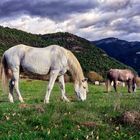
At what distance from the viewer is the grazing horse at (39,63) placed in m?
21.4

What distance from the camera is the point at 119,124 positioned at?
14.1 m

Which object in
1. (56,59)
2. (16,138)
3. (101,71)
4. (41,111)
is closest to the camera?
(16,138)

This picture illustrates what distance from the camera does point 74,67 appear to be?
71.7 ft

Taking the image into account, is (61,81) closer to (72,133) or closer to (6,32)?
(72,133)

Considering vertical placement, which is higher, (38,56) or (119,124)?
(38,56)

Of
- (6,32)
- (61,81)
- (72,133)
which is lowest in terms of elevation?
(72,133)

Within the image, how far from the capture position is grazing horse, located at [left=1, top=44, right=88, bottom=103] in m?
21.4

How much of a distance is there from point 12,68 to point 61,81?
253cm

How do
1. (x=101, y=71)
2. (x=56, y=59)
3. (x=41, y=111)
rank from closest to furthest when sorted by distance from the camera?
1. (x=41, y=111)
2. (x=56, y=59)
3. (x=101, y=71)

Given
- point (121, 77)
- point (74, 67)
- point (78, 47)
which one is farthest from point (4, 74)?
point (78, 47)

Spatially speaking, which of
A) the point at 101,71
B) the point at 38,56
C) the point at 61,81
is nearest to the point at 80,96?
the point at 61,81

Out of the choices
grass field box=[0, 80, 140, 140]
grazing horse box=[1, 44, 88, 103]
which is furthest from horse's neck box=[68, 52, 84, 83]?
grass field box=[0, 80, 140, 140]

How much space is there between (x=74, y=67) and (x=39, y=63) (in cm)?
174

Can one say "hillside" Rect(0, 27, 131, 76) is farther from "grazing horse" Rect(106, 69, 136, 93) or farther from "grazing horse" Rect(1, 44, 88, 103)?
"grazing horse" Rect(1, 44, 88, 103)
